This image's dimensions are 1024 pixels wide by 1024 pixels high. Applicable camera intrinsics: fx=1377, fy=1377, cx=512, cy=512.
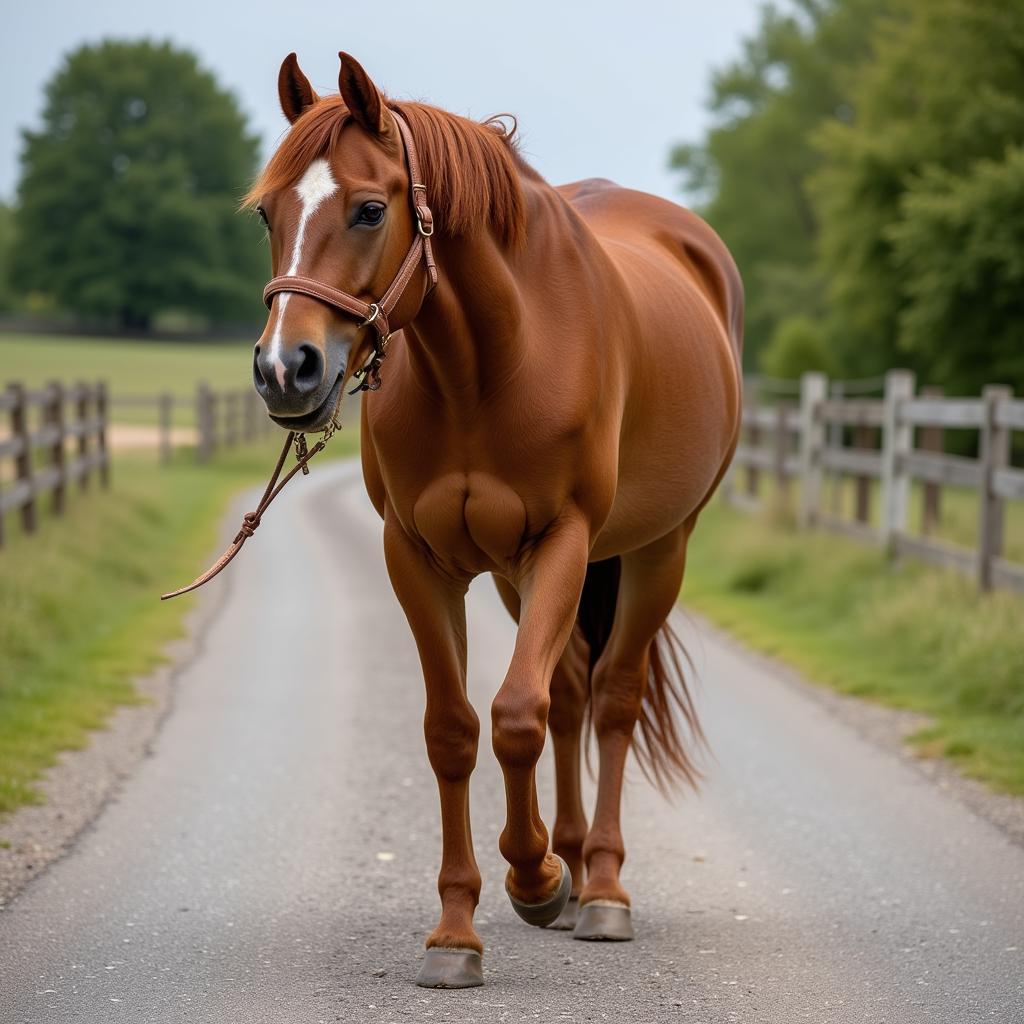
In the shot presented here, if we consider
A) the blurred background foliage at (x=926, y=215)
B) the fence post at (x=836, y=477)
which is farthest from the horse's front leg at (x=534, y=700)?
the blurred background foliage at (x=926, y=215)

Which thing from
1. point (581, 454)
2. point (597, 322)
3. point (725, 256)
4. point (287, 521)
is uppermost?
point (725, 256)

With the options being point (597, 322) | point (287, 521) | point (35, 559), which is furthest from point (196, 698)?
point (287, 521)

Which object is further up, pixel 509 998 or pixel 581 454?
pixel 581 454

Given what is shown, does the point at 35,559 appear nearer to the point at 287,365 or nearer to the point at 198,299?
the point at 287,365

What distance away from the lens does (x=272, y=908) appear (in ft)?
13.2

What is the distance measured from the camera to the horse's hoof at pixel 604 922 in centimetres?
378

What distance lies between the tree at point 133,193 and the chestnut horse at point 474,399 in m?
65.7

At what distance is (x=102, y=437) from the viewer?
50.2ft

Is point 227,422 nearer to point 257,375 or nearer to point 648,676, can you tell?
point 648,676

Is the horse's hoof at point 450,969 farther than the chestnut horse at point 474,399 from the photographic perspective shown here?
Yes

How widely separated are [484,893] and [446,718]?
102 cm

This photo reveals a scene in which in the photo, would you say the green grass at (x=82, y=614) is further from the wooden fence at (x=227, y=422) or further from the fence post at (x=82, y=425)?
the wooden fence at (x=227, y=422)

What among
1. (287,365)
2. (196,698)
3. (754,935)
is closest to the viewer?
(287,365)

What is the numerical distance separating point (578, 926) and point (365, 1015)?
85 cm
